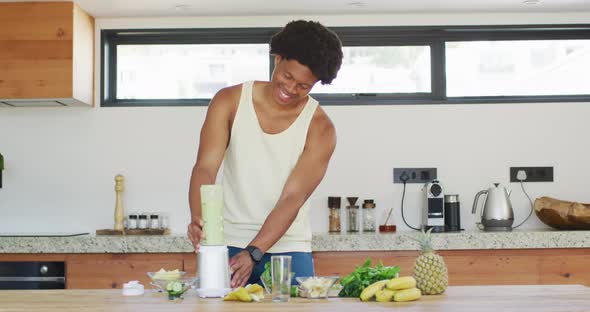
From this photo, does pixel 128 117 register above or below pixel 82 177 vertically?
above

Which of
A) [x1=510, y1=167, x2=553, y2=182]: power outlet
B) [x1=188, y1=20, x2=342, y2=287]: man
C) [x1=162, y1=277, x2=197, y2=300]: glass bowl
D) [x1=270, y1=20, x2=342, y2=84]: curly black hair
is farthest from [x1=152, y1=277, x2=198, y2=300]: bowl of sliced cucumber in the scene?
[x1=510, y1=167, x2=553, y2=182]: power outlet

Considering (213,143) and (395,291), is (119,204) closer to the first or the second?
(213,143)

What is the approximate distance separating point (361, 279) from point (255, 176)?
0.51 m

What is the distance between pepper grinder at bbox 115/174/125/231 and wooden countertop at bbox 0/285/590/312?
2036mm

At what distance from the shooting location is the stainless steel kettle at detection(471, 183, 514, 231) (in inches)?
152

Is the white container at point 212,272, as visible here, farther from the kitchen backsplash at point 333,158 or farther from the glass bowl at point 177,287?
the kitchen backsplash at point 333,158

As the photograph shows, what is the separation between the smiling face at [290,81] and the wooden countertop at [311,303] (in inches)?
25.4

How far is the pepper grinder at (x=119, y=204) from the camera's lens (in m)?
4.05

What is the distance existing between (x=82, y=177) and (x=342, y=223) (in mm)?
1426

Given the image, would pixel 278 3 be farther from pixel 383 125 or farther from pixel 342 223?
pixel 342 223

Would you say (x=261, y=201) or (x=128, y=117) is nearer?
(x=261, y=201)

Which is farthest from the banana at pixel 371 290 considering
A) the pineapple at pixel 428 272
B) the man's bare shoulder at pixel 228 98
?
the man's bare shoulder at pixel 228 98

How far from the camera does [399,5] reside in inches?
158

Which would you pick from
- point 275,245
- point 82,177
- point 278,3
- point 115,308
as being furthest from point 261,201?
point 82,177
